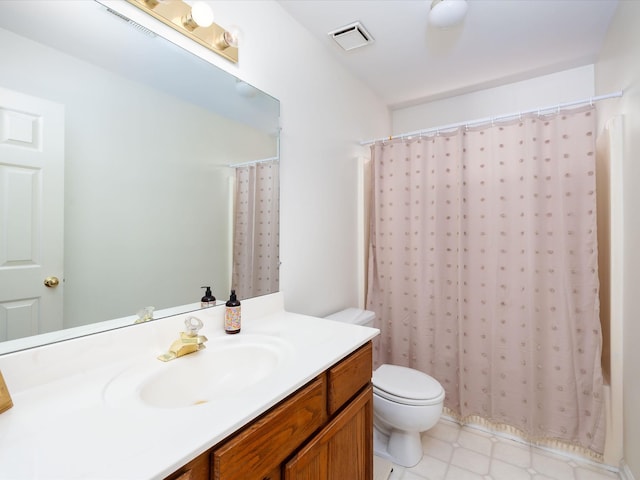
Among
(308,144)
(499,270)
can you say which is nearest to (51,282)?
(308,144)

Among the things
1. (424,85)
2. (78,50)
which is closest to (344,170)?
(424,85)

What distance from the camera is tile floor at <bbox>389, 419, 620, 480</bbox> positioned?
60.9 inches

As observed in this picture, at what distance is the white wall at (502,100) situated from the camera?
2139 mm

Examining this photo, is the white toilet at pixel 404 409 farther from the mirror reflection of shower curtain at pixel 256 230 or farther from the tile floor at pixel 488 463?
→ the mirror reflection of shower curtain at pixel 256 230

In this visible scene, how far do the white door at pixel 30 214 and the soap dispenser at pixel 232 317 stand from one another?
1.66 ft

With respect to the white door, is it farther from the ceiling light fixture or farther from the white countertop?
the ceiling light fixture

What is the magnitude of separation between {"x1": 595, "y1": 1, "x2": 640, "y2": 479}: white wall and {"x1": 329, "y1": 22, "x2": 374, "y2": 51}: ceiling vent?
1228 millimetres

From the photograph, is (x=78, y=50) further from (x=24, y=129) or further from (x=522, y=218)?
(x=522, y=218)

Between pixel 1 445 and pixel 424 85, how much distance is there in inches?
111

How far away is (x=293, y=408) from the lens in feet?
2.62

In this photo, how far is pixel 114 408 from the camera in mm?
668

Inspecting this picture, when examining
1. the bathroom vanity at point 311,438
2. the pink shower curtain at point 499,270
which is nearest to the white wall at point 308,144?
the pink shower curtain at point 499,270

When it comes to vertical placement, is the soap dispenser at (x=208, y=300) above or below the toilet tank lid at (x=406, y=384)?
above

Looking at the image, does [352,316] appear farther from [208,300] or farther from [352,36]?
[352,36]
